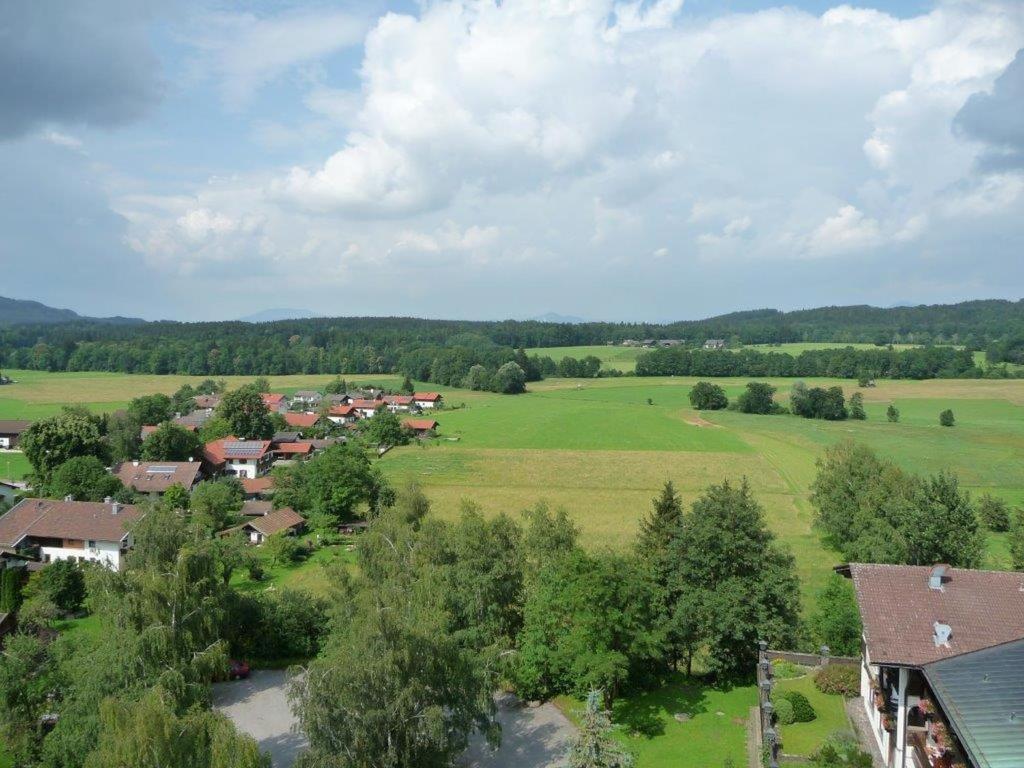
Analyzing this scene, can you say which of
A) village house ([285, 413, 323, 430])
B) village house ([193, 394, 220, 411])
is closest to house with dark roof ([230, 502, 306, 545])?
village house ([285, 413, 323, 430])

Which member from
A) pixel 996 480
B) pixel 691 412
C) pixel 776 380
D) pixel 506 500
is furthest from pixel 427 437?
pixel 776 380

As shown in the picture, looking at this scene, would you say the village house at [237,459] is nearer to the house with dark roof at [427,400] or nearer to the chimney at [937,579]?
the house with dark roof at [427,400]

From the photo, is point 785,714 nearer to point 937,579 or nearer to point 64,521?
point 937,579

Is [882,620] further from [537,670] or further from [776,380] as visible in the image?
[776,380]

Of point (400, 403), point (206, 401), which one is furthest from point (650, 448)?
point (206, 401)

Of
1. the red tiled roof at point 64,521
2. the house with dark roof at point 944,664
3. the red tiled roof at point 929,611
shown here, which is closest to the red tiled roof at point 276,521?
the red tiled roof at point 64,521

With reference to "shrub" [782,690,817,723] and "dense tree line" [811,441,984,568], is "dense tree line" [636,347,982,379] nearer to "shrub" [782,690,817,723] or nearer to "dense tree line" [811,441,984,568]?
"dense tree line" [811,441,984,568]

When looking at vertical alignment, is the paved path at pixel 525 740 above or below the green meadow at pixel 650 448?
below
